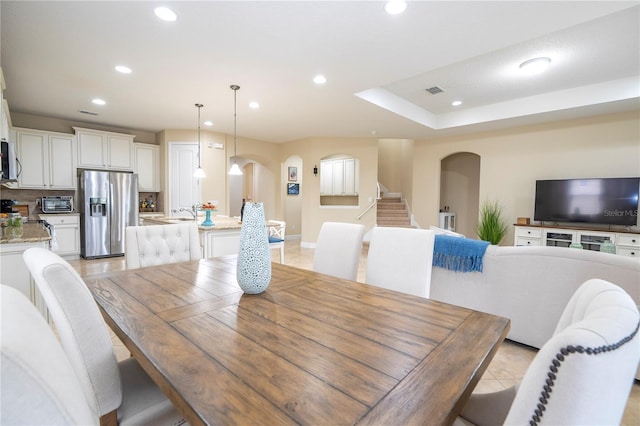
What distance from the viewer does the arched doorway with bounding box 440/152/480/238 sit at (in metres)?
7.03

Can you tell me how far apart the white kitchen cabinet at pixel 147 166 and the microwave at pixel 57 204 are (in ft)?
3.69

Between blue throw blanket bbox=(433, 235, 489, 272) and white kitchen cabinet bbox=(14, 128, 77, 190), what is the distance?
6.21m

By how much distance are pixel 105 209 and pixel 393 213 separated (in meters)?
6.35

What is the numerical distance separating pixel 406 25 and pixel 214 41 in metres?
1.71

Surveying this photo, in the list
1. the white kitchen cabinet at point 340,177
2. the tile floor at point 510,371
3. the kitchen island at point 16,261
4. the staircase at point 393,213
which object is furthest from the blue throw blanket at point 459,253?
the white kitchen cabinet at point 340,177

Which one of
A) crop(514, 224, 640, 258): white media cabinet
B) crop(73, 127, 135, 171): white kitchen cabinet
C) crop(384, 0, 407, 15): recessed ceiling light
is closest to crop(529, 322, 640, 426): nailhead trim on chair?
crop(384, 0, 407, 15): recessed ceiling light

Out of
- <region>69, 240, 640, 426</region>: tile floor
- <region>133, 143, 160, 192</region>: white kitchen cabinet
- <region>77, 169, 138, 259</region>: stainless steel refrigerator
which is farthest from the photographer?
<region>133, 143, 160, 192</region>: white kitchen cabinet

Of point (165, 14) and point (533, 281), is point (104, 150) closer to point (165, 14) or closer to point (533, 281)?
point (165, 14)

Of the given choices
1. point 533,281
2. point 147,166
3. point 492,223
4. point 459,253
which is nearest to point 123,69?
point 147,166

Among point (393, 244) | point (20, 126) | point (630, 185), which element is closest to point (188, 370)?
point (393, 244)

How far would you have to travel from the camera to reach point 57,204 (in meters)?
4.92

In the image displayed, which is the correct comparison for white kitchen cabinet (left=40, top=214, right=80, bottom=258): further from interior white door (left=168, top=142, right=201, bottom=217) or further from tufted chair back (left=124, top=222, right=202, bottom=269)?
tufted chair back (left=124, top=222, right=202, bottom=269)

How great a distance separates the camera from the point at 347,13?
2.22 m

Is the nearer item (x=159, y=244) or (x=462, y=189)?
(x=159, y=244)
